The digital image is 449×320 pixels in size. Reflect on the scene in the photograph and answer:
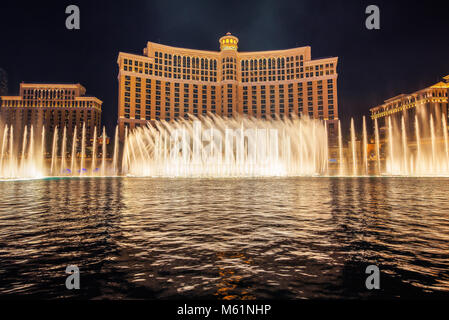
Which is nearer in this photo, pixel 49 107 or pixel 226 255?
pixel 226 255

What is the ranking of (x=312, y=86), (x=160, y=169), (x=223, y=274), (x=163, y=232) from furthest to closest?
(x=312, y=86) < (x=160, y=169) < (x=163, y=232) < (x=223, y=274)

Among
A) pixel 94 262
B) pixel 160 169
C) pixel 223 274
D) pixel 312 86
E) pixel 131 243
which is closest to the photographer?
pixel 223 274

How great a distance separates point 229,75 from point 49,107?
98650 mm

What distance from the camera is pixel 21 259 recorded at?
5344 millimetres

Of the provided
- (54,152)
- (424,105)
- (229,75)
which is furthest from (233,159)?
(424,105)

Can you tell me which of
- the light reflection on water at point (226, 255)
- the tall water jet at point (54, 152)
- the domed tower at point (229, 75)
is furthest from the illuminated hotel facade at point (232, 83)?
the light reflection on water at point (226, 255)

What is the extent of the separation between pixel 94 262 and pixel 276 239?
4.13 meters

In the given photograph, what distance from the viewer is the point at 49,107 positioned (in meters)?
144

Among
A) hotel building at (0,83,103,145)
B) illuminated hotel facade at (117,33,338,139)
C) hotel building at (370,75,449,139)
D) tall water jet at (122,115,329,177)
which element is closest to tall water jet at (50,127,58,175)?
tall water jet at (122,115,329,177)

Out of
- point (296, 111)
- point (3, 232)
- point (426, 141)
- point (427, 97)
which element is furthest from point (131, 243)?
point (427, 97)

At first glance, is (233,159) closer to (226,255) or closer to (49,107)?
(226,255)

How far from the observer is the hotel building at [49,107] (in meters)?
143

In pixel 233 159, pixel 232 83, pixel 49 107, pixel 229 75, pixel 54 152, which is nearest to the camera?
pixel 233 159

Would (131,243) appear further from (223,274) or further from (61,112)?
(61,112)
